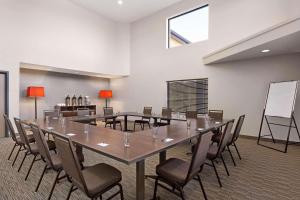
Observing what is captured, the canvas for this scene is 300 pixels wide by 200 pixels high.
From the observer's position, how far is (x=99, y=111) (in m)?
9.01

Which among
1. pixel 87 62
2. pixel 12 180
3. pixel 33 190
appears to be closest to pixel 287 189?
pixel 33 190

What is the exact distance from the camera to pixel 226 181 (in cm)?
263

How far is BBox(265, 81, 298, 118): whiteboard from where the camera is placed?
4113mm

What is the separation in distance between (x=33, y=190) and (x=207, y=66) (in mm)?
5642

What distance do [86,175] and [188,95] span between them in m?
5.42

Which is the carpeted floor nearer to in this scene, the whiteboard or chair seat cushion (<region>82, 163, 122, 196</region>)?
chair seat cushion (<region>82, 163, 122, 196</region>)

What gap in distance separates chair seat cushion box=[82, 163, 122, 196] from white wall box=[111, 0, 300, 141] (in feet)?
15.7

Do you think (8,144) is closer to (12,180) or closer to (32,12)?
(12,180)

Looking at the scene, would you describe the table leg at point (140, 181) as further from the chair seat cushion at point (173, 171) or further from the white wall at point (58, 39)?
the white wall at point (58, 39)

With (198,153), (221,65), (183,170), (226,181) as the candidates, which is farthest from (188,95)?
(198,153)

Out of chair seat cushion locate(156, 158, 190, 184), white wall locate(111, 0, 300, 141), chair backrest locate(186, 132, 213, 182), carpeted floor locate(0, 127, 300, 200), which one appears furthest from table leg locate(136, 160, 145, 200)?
white wall locate(111, 0, 300, 141)

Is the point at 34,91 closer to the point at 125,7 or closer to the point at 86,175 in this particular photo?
the point at 125,7

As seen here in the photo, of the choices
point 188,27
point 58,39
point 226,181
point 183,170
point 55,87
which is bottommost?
point 226,181

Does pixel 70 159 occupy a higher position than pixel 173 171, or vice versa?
pixel 70 159
